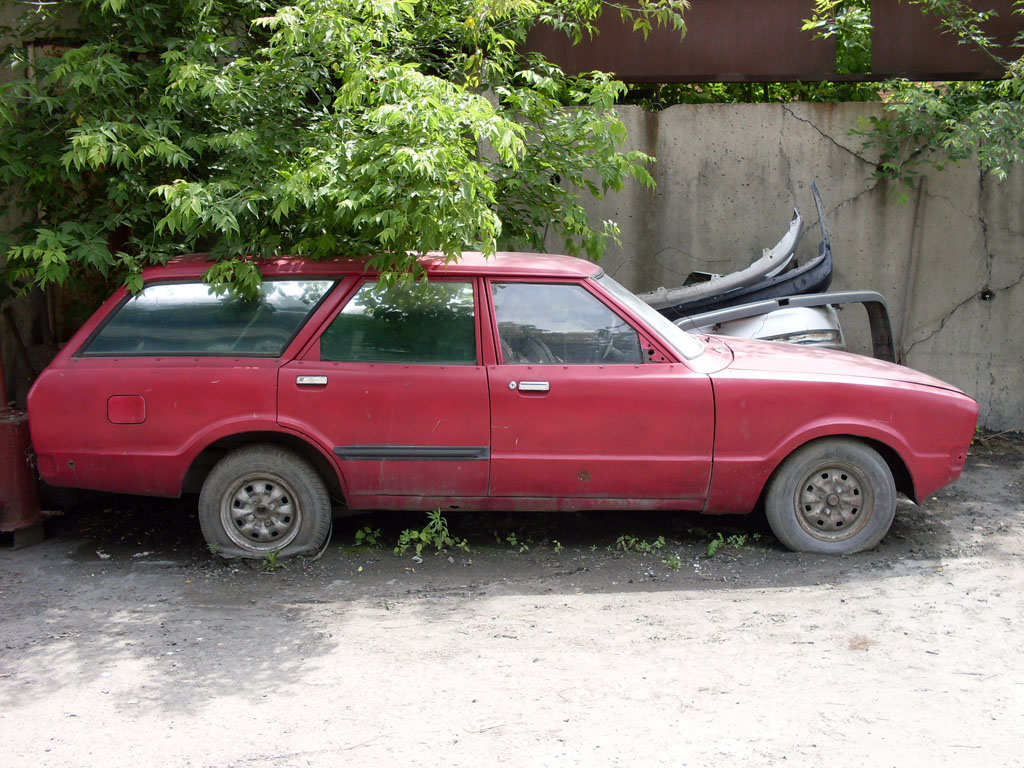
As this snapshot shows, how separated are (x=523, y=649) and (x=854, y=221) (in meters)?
4.99

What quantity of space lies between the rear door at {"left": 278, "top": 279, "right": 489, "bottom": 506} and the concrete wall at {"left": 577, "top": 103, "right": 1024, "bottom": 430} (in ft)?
9.57

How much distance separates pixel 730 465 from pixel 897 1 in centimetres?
484

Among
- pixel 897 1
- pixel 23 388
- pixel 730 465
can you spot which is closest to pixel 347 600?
pixel 730 465

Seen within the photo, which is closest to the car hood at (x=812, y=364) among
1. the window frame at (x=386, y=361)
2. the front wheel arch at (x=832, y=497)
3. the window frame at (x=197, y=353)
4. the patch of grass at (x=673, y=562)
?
the front wheel arch at (x=832, y=497)

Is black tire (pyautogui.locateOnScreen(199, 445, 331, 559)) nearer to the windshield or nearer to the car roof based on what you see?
the car roof

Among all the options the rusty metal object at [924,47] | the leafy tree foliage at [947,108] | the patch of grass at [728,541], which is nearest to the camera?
the patch of grass at [728,541]

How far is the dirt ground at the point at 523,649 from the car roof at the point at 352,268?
5.00 ft

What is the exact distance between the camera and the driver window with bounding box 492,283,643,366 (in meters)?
5.04

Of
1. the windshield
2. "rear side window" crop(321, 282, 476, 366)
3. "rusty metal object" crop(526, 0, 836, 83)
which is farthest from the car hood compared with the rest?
"rusty metal object" crop(526, 0, 836, 83)

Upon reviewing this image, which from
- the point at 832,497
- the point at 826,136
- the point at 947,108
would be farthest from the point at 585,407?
the point at 947,108

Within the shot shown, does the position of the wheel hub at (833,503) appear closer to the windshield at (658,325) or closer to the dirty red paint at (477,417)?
the dirty red paint at (477,417)

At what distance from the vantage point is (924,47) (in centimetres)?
782

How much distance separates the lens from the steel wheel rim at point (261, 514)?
5.07 m

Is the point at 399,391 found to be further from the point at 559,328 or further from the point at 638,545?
the point at 638,545
